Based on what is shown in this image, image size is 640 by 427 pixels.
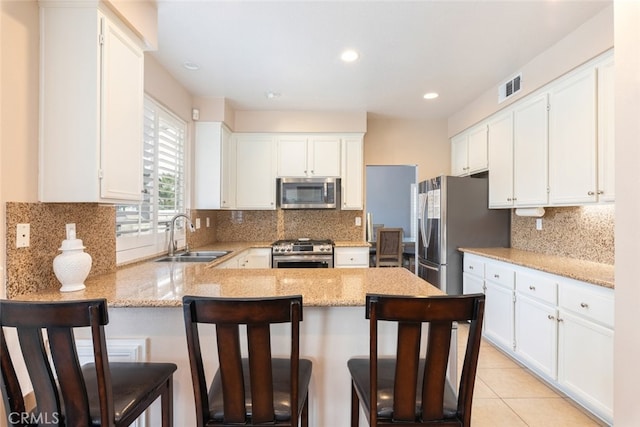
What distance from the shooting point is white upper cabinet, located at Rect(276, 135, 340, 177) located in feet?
13.9

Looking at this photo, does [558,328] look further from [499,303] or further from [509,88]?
[509,88]

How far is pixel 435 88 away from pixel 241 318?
331 centimetres

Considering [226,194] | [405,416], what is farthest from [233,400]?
[226,194]

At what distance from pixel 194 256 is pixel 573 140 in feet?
11.2

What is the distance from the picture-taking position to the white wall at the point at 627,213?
3.74 ft

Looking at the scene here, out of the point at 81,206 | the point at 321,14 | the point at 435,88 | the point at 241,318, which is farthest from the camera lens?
the point at 435,88

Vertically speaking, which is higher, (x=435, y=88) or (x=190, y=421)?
(x=435, y=88)

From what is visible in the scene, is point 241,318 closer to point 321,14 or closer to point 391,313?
point 391,313

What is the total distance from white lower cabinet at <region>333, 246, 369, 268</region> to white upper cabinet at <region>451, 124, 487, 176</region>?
5.46ft

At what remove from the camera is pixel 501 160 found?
3.38 meters

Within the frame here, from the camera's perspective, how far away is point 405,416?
1.13 m

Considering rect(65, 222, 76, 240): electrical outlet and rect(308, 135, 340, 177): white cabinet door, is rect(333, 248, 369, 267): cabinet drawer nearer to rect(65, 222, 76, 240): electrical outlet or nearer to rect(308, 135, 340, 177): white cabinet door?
rect(308, 135, 340, 177): white cabinet door

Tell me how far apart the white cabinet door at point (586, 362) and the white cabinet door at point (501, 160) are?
54.6 inches

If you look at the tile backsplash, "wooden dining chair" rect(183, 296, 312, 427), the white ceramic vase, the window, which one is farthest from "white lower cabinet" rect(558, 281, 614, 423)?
the window
